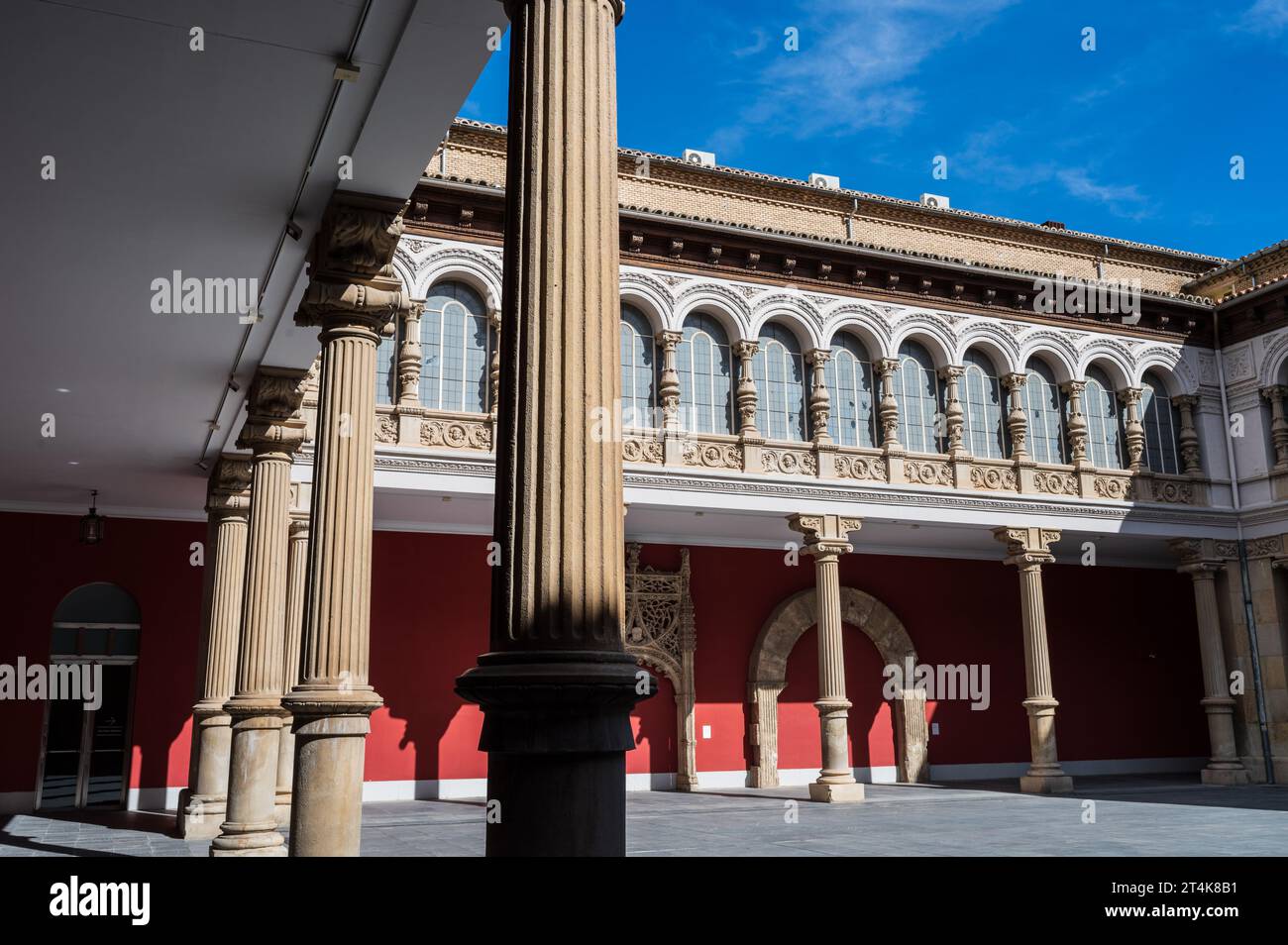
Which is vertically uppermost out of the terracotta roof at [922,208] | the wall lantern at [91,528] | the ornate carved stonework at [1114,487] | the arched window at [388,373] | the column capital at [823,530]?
the terracotta roof at [922,208]

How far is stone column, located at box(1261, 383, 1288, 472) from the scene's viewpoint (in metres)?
20.3

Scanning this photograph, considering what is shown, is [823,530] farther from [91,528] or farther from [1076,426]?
[91,528]

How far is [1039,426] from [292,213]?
662 inches

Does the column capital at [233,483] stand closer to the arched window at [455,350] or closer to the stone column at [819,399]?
the arched window at [455,350]

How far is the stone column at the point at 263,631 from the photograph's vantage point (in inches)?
352

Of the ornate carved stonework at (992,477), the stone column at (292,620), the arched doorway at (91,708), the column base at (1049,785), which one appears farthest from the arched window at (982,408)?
the arched doorway at (91,708)

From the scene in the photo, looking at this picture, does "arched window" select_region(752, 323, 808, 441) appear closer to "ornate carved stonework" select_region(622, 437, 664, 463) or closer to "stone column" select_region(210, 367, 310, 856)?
"ornate carved stonework" select_region(622, 437, 664, 463)

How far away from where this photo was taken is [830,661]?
1725 centimetres

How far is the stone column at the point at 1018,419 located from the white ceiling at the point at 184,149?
14399mm

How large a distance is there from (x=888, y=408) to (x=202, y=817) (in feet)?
41.4

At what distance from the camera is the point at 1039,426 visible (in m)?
20.5

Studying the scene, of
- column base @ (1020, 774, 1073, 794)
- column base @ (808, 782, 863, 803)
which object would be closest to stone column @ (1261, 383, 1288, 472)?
column base @ (1020, 774, 1073, 794)

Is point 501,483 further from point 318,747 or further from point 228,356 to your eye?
point 228,356
